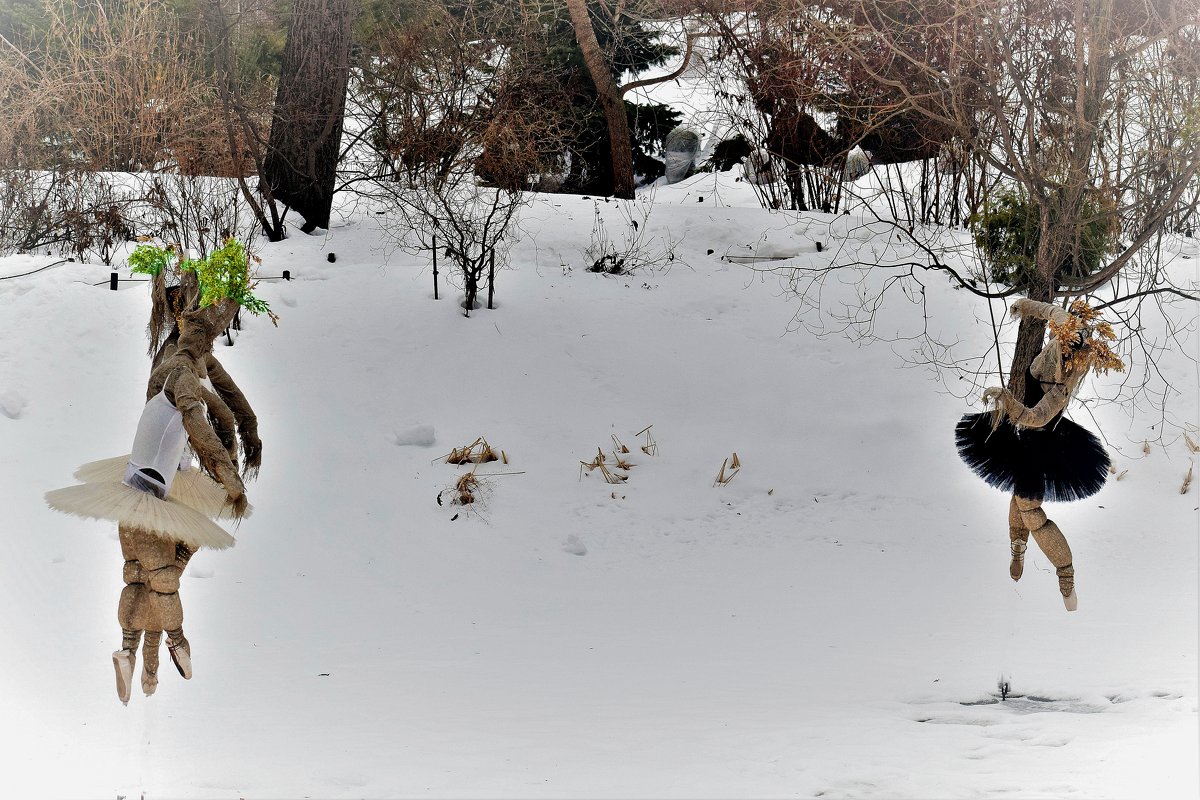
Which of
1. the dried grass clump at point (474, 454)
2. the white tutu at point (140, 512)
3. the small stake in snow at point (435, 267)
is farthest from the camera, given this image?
the small stake in snow at point (435, 267)

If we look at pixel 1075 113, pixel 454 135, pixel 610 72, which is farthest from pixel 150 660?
pixel 610 72

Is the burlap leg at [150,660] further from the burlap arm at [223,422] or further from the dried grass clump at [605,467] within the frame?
the dried grass clump at [605,467]

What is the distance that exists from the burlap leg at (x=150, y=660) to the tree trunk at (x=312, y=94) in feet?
20.8

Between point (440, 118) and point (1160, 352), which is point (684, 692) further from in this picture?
point (440, 118)

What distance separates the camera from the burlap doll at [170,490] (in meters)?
3.82

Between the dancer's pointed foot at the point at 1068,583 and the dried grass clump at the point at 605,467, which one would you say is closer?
the dancer's pointed foot at the point at 1068,583

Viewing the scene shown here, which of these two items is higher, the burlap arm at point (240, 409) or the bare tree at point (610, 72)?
the bare tree at point (610, 72)

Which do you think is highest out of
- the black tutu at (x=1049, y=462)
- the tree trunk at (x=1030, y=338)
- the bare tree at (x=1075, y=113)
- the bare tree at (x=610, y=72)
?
the bare tree at (x=610, y=72)

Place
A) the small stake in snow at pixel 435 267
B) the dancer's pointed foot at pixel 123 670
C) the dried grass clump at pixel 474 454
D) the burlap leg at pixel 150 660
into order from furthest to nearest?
the small stake in snow at pixel 435 267
the dried grass clump at pixel 474 454
the burlap leg at pixel 150 660
the dancer's pointed foot at pixel 123 670

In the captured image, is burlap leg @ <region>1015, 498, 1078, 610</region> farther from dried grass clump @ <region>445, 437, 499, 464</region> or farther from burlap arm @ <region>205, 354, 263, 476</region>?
dried grass clump @ <region>445, 437, 499, 464</region>

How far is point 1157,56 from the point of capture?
7.39 m

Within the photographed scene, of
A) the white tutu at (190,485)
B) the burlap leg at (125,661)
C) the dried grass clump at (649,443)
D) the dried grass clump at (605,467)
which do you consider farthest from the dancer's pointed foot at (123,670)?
the dried grass clump at (649,443)

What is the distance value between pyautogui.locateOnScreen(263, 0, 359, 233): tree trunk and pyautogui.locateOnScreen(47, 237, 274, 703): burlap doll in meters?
5.86

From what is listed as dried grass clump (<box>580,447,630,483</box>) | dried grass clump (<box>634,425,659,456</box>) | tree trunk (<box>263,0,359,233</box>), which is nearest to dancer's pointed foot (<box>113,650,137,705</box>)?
dried grass clump (<box>580,447,630,483</box>)
